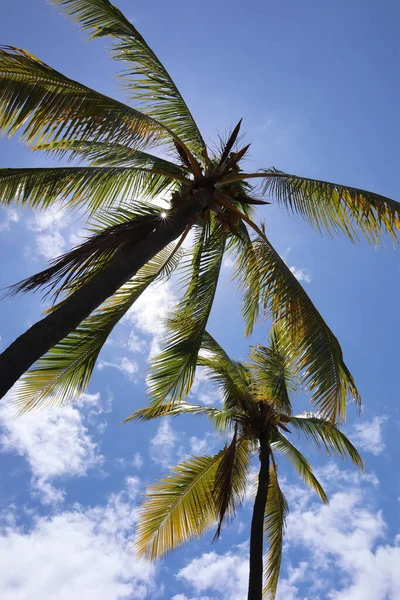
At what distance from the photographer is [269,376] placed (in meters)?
10.4

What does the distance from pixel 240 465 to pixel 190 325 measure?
4.03m

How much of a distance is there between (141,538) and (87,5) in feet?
30.9

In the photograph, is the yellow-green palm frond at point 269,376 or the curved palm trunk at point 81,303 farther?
the yellow-green palm frond at point 269,376

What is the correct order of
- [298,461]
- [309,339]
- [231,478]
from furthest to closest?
[298,461], [231,478], [309,339]

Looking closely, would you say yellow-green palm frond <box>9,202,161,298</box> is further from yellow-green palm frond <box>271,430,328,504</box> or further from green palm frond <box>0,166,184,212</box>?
yellow-green palm frond <box>271,430,328,504</box>

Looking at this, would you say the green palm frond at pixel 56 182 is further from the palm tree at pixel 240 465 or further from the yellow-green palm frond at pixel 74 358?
the palm tree at pixel 240 465

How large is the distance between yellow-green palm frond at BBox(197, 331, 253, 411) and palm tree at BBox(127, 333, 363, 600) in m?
0.02

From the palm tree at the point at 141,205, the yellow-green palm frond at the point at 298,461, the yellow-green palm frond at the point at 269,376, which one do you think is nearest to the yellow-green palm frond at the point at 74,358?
the palm tree at the point at 141,205

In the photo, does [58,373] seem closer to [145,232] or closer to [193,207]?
[145,232]

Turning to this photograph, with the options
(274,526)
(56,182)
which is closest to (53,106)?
(56,182)

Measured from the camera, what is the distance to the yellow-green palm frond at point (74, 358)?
25.4ft

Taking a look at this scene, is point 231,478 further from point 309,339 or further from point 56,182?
point 56,182

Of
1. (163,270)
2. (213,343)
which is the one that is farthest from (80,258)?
(213,343)

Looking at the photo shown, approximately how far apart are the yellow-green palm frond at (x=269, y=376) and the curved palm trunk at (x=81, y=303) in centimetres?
353
